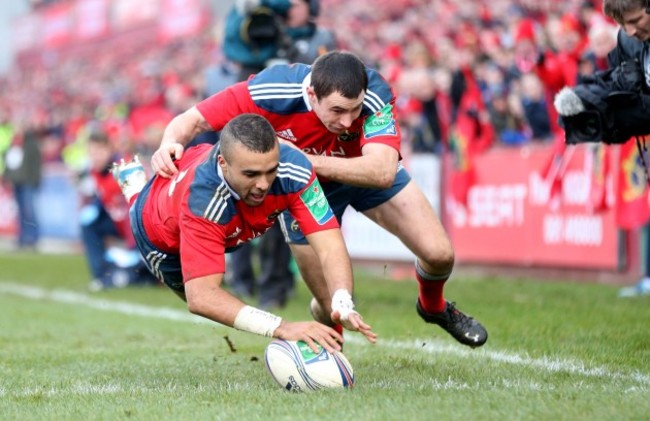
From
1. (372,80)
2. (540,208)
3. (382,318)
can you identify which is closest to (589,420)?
(372,80)

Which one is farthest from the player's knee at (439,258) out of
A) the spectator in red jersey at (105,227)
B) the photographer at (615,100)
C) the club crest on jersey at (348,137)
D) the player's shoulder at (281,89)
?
the spectator in red jersey at (105,227)

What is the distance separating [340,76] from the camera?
19.1 ft

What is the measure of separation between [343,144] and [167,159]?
998mm

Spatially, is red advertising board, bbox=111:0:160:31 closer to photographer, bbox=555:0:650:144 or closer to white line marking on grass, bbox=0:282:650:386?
white line marking on grass, bbox=0:282:650:386

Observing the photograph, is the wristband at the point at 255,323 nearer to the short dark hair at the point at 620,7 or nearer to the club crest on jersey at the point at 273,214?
the club crest on jersey at the point at 273,214

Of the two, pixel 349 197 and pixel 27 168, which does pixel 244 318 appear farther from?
pixel 27 168

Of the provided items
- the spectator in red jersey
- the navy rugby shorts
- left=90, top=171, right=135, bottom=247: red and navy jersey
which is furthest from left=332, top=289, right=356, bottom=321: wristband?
left=90, top=171, right=135, bottom=247: red and navy jersey

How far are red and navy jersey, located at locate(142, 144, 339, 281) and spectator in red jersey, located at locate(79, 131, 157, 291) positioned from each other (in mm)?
7531

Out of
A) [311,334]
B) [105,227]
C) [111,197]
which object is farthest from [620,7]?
[105,227]

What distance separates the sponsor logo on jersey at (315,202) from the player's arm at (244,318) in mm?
530

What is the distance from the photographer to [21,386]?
19.3ft

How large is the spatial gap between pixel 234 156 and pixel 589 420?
1959 mm

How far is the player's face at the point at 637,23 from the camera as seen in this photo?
6.24 meters

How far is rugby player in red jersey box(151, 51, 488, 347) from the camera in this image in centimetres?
595
